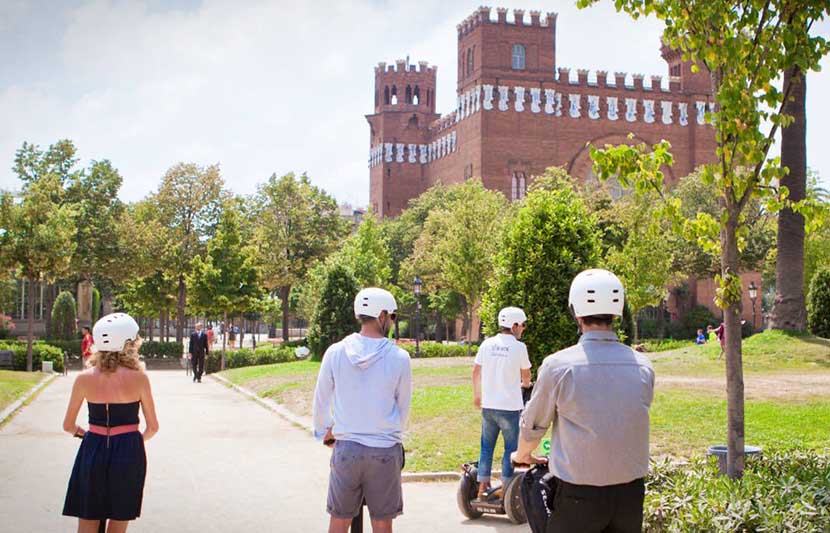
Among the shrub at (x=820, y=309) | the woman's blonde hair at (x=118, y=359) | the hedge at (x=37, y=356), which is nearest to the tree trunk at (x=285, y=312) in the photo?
the hedge at (x=37, y=356)

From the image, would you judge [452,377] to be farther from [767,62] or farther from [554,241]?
[767,62]

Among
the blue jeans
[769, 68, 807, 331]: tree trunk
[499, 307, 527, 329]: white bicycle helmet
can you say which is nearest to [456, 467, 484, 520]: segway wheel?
the blue jeans

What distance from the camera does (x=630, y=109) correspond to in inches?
2987

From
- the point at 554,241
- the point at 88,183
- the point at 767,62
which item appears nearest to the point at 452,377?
the point at 554,241

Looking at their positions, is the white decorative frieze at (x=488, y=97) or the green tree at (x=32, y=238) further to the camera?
the white decorative frieze at (x=488, y=97)

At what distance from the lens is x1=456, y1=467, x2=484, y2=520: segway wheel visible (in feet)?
27.9

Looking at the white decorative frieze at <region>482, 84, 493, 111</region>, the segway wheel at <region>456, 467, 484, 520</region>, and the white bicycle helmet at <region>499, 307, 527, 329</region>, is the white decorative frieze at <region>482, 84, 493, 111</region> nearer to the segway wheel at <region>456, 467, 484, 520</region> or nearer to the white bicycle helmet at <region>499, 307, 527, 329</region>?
the white bicycle helmet at <region>499, 307, 527, 329</region>

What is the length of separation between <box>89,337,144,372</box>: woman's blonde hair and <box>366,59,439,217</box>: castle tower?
271 feet

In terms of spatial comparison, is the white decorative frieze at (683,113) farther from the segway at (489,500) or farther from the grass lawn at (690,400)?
the segway at (489,500)

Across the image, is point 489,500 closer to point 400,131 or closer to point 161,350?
point 161,350

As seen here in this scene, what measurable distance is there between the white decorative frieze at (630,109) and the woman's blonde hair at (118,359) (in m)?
73.2

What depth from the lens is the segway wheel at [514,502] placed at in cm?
819

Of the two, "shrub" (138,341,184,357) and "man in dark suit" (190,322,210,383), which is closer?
"man in dark suit" (190,322,210,383)

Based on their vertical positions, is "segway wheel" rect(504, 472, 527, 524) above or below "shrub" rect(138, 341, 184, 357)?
above
